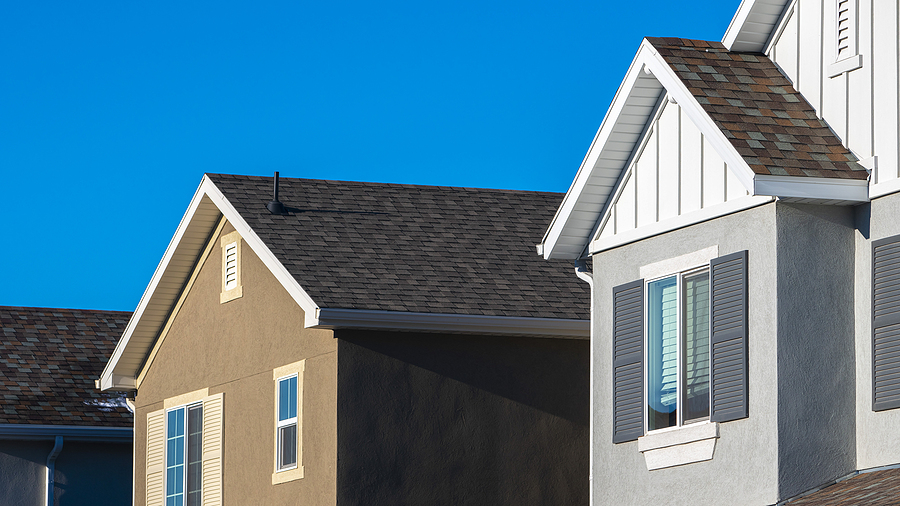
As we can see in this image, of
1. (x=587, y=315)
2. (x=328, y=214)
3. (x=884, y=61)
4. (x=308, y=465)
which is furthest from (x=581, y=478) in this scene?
(x=884, y=61)

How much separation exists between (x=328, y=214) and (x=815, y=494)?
9676 mm

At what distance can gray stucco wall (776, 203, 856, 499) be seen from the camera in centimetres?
1195

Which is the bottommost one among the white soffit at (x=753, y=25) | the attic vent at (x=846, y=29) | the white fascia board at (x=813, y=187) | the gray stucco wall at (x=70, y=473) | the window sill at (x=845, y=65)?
the gray stucco wall at (x=70, y=473)

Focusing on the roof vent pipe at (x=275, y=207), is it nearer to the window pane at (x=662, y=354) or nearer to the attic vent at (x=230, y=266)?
the attic vent at (x=230, y=266)

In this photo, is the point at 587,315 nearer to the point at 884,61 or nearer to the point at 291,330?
the point at 291,330

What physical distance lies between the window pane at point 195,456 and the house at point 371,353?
4 cm

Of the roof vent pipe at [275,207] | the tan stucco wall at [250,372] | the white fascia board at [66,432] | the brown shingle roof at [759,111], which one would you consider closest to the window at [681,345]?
the brown shingle roof at [759,111]

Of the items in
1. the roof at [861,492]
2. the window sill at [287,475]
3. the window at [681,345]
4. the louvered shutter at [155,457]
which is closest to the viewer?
the roof at [861,492]

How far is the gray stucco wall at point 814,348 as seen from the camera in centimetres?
1195

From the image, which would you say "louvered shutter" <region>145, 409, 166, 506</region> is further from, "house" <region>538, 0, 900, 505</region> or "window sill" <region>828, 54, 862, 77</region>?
"window sill" <region>828, 54, 862, 77</region>

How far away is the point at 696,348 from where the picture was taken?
13023 mm

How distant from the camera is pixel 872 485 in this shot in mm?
11219

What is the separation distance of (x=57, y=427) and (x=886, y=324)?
16.5 meters

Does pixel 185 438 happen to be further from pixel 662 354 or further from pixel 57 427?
pixel 662 354
